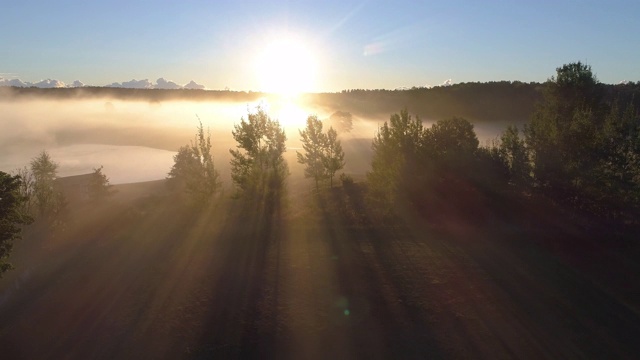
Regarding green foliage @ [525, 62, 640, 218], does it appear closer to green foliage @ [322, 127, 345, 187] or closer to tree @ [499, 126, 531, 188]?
tree @ [499, 126, 531, 188]

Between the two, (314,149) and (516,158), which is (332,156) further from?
(516,158)

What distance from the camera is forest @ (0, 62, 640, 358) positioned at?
1766 cm

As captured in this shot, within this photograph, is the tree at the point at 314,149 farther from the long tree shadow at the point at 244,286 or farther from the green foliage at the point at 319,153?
the long tree shadow at the point at 244,286

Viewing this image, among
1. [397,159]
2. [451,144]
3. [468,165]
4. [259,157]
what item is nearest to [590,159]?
[468,165]

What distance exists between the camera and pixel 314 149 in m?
42.6

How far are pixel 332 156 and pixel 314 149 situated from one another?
9.03 feet

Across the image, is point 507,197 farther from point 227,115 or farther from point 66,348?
point 227,115

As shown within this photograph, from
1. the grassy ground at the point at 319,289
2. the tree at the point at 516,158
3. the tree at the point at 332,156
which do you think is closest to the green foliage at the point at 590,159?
the tree at the point at 516,158

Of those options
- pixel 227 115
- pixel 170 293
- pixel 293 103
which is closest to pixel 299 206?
pixel 170 293

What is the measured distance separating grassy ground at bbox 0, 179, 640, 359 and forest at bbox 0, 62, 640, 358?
95 mm

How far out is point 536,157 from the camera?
113ft

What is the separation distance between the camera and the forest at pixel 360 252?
17.7 metres

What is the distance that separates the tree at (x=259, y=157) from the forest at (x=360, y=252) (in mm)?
131

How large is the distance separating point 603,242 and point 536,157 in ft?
28.2
